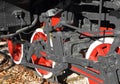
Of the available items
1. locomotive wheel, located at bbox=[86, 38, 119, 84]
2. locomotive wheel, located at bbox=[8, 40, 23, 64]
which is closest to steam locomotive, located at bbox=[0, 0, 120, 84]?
locomotive wheel, located at bbox=[86, 38, 119, 84]

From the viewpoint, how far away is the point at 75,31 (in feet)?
15.9

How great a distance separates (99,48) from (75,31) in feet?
1.55

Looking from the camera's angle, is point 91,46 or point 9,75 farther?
point 9,75

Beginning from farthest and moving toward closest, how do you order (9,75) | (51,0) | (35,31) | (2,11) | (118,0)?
(9,75), (35,31), (51,0), (2,11), (118,0)

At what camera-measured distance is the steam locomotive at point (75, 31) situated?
425 centimetres

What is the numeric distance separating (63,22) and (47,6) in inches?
31.5

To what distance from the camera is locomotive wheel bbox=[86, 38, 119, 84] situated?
4416mm

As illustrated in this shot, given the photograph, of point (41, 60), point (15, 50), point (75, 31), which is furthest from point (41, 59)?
point (75, 31)

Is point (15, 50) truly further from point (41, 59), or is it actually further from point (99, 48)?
point (99, 48)

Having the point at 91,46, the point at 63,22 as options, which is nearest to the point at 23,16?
the point at 63,22

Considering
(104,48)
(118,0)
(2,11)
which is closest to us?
(118,0)

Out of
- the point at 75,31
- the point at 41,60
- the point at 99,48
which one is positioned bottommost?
the point at 41,60

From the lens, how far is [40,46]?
545 cm

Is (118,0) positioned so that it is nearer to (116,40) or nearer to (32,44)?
(116,40)
